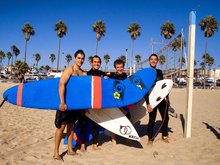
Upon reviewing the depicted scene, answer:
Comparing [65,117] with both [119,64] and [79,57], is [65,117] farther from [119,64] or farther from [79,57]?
[119,64]

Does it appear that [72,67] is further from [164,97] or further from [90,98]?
[164,97]

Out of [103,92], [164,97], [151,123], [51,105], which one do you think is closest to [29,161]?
[51,105]

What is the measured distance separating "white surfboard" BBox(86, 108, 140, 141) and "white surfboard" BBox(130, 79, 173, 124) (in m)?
0.57

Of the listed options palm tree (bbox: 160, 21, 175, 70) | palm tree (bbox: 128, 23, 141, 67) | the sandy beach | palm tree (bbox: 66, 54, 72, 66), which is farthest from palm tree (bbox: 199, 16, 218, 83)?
palm tree (bbox: 66, 54, 72, 66)

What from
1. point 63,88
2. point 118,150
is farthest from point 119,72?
point 118,150

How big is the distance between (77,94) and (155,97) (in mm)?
1511

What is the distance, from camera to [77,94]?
3602 mm

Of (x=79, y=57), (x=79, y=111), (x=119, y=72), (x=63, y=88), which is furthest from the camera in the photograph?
(x=119, y=72)

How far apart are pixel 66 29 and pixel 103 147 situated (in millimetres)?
37811

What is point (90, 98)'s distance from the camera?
365 centimetres

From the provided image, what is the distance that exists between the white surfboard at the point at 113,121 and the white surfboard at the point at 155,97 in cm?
57

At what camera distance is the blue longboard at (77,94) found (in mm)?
3564

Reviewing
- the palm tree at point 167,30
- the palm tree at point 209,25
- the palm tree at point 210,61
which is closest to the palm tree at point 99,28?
the palm tree at point 167,30

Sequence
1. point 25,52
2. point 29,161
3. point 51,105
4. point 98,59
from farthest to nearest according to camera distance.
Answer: point 25,52 < point 98,59 < point 51,105 < point 29,161
